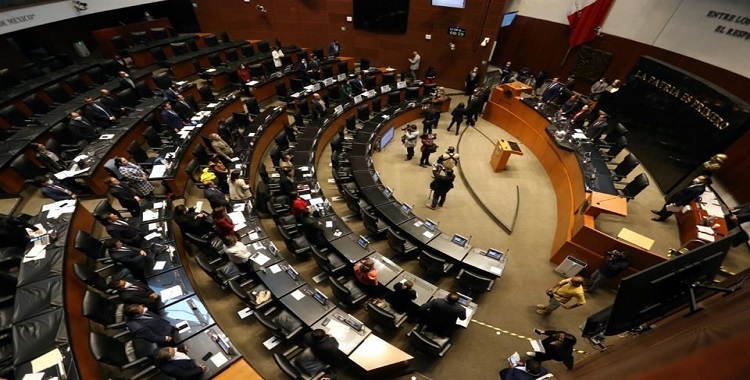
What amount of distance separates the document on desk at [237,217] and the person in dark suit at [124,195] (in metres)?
2.27

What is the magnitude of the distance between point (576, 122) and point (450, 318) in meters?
9.77

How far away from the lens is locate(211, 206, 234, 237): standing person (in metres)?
6.29

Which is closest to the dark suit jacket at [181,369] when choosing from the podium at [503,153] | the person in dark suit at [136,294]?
the person in dark suit at [136,294]

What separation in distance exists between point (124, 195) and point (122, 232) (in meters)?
A: 1.59

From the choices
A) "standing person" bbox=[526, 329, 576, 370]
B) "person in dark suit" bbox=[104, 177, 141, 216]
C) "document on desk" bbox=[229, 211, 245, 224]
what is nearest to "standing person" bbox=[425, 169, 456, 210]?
"standing person" bbox=[526, 329, 576, 370]

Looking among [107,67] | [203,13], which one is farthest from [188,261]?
[203,13]

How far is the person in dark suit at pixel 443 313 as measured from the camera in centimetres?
520

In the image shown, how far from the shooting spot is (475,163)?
11.6m

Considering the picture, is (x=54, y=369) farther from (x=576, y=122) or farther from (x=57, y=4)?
(x=576, y=122)

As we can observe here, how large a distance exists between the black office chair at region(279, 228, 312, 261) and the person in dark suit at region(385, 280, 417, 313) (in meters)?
2.29

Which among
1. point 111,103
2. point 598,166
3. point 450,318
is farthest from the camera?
point 111,103

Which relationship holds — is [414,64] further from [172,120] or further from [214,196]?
[214,196]

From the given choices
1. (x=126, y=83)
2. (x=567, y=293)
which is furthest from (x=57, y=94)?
(x=567, y=293)

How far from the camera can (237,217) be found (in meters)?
7.24
